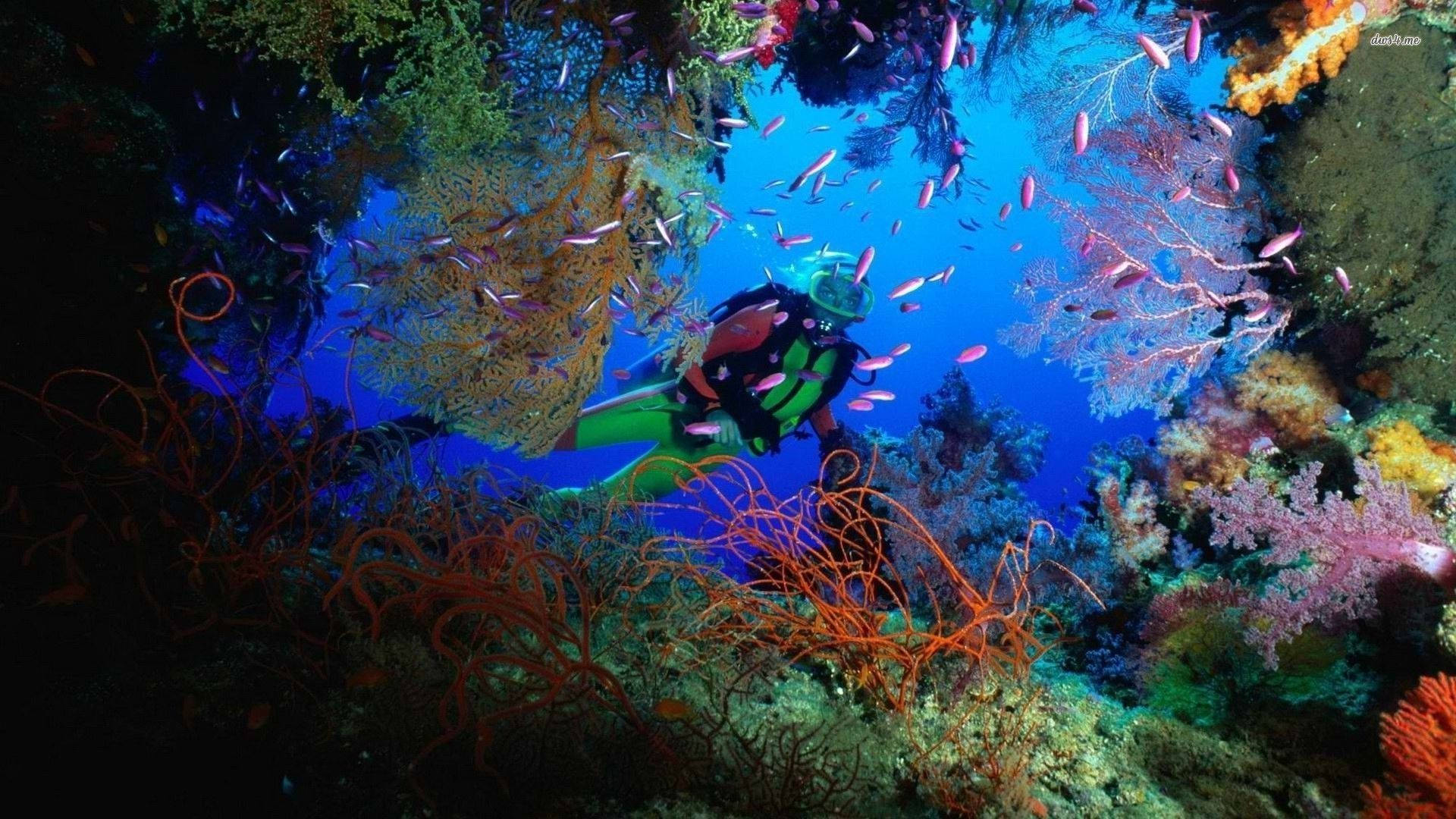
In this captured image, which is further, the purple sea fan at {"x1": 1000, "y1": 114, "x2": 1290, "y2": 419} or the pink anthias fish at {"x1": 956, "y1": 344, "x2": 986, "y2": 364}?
the pink anthias fish at {"x1": 956, "y1": 344, "x2": 986, "y2": 364}

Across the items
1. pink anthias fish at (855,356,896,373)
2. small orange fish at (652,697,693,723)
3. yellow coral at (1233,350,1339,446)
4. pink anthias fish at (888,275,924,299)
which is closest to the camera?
small orange fish at (652,697,693,723)

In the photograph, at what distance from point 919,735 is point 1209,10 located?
660cm

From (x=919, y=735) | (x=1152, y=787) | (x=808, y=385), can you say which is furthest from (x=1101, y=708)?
(x=808, y=385)

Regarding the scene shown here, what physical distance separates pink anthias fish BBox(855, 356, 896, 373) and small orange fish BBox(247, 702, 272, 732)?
16.6 feet

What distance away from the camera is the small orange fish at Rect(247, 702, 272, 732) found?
7.06 feet

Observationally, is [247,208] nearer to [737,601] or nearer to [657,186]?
[657,186]

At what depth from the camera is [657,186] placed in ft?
16.3

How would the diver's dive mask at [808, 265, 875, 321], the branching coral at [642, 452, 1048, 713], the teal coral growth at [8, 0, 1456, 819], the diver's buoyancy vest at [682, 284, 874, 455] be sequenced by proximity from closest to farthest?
the teal coral growth at [8, 0, 1456, 819] < the branching coral at [642, 452, 1048, 713] < the diver's buoyancy vest at [682, 284, 874, 455] < the diver's dive mask at [808, 265, 875, 321]

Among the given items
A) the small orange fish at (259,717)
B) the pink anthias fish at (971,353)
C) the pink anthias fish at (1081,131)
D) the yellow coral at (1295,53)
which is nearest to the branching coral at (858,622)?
the small orange fish at (259,717)

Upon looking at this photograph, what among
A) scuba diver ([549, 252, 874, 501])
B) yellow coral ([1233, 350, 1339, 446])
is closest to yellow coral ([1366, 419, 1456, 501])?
yellow coral ([1233, 350, 1339, 446])

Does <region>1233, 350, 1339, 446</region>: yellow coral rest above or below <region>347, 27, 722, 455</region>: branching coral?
below

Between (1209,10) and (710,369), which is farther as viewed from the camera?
(710,369)

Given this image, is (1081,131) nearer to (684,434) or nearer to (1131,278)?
(1131,278)

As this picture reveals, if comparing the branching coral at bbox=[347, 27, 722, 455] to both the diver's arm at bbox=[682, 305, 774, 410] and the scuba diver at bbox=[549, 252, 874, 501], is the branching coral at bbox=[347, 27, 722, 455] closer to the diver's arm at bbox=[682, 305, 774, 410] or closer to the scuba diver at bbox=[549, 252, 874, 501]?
the scuba diver at bbox=[549, 252, 874, 501]
